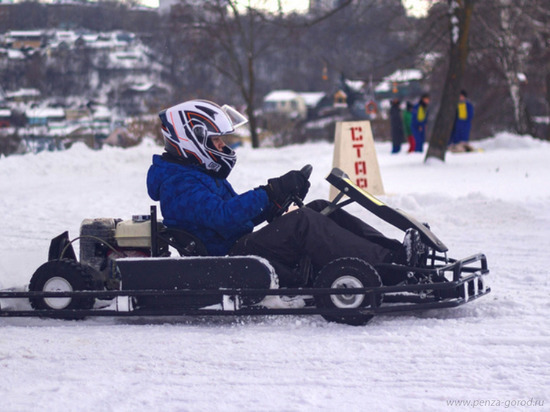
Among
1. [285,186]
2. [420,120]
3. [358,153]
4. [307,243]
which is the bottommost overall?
[307,243]

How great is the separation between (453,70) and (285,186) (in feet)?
45.1

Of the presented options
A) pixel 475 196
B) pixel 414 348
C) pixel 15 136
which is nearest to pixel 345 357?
pixel 414 348

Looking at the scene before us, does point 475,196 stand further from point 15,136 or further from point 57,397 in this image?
point 15,136

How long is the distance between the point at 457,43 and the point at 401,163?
11.6 feet

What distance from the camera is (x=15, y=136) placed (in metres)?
17.0

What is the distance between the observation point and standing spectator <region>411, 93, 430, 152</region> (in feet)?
74.1

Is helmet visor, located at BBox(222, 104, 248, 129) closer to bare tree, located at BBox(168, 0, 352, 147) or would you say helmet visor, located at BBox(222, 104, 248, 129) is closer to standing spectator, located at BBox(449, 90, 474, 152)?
standing spectator, located at BBox(449, 90, 474, 152)

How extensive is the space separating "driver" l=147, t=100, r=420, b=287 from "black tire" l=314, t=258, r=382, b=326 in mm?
136

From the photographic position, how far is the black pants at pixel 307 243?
4.85m

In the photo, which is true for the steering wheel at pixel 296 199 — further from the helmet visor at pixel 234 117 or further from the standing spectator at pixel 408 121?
the standing spectator at pixel 408 121

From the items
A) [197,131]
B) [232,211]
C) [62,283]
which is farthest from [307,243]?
[62,283]

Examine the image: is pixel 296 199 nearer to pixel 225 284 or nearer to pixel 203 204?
pixel 203 204

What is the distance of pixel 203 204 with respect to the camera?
495 cm

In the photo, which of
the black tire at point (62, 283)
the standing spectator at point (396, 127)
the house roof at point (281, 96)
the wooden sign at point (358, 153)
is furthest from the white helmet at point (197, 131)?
the house roof at point (281, 96)
